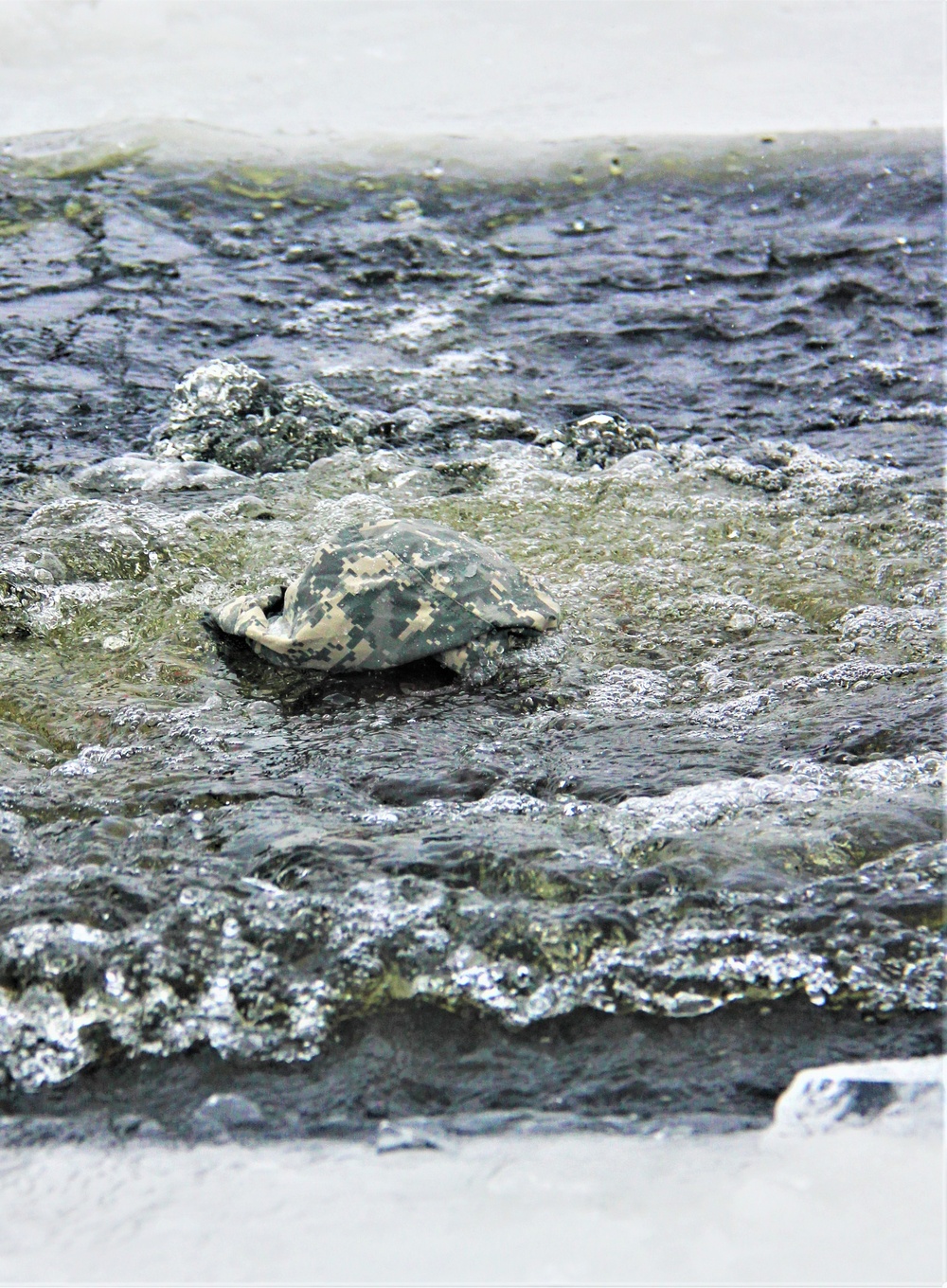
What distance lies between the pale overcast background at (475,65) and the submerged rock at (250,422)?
96.7 inches

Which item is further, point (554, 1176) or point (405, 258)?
point (405, 258)

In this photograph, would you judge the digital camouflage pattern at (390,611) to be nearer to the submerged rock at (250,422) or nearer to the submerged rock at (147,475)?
the submerged rock at (147,475)

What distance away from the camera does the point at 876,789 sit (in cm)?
204

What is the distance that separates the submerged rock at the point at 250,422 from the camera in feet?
11.1

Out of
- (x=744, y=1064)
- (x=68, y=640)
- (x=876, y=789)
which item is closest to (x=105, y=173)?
(x=68, y=640)

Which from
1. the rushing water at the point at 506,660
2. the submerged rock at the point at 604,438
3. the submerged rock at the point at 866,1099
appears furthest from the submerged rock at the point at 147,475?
the submerged rock at the point at 866,1099

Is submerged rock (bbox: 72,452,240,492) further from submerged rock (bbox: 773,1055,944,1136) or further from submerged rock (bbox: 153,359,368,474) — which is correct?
submerged rock (bbox: 773,1055,944,1136)

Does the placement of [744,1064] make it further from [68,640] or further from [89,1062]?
[68,640]

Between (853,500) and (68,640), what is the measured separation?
2092 mm

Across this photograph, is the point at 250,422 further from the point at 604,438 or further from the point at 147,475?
the point at 604,438

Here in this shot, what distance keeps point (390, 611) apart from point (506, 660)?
27cm

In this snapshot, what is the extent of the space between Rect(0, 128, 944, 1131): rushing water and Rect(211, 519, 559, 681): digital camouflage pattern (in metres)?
0.07

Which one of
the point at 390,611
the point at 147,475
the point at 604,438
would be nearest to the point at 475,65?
the point at 604,438

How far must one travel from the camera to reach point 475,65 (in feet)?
20.4
